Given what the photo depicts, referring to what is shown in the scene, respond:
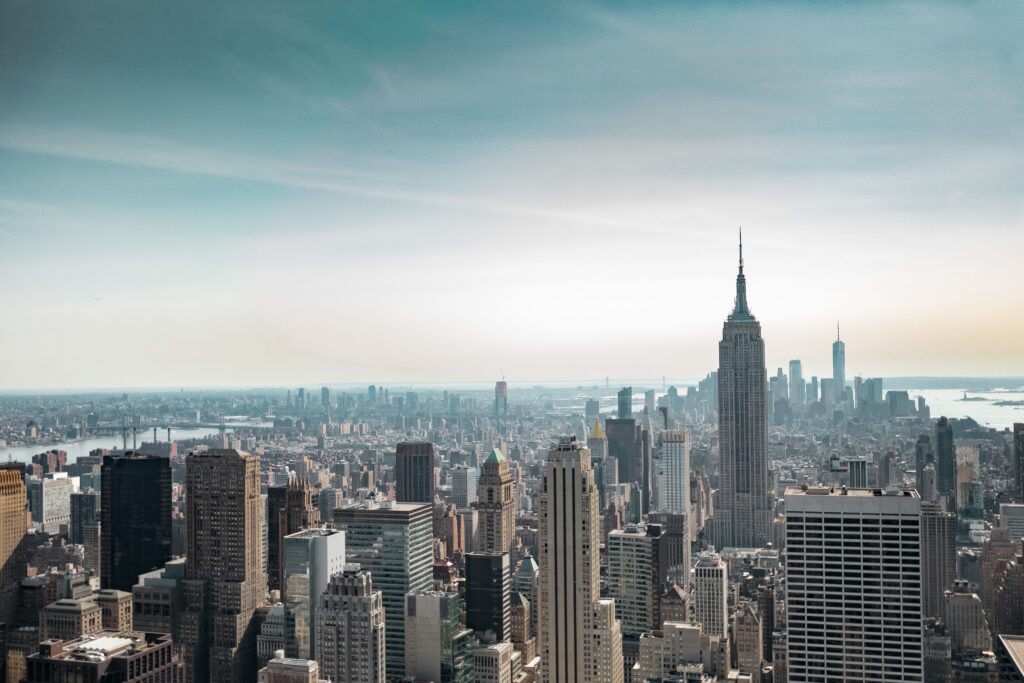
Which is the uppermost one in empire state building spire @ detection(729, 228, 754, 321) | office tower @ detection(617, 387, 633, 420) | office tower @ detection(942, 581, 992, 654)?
empire state building spire @ detection(729, 228, 754, 321)

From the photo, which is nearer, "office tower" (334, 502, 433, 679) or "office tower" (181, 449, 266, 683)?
"office tower" (181, 449, 266, 683)

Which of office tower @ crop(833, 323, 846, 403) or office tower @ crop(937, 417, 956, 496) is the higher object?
office tower @ crop(833, 323, 846, 403)

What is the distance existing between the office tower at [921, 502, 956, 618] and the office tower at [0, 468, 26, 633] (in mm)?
5604

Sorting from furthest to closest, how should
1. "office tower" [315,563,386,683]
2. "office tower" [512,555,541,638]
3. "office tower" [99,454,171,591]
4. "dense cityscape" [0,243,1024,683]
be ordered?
1. "office tower" [99,454,171,591]
2. "office tower" [512,555,541,638]
3. "office tower" [315,563,386,683]
4. "dense cityscape" [0,243,1024,683]

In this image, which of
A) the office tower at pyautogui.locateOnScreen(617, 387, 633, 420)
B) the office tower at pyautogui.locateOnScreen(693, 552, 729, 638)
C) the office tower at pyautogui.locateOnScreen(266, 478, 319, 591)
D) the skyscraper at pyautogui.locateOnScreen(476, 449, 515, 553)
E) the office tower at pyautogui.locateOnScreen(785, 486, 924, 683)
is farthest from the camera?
the skyscraper at pyautogui.locateOnScreen(476, 449, 515, 553)

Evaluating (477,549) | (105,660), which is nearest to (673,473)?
(477,549)

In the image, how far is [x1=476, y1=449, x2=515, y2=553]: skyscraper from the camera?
9.44 meters

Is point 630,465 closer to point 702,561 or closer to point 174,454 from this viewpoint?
point 702,561

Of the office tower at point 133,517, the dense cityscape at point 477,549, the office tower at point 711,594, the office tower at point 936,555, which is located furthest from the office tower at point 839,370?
the office tower at point 133,517

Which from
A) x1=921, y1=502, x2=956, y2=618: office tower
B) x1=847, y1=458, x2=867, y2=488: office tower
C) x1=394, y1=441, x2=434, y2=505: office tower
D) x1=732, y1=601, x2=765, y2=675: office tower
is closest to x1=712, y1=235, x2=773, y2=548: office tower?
x1=847, y1=458, x2=867, y2=488: office tower

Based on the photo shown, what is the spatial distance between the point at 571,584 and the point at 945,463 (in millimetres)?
3042

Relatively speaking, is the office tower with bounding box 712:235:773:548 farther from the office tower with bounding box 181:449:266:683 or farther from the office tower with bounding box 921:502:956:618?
the office tower with bounding box 181:449:266:683

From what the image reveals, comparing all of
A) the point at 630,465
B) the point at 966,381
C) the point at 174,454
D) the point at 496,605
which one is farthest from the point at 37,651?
the point at 630,465

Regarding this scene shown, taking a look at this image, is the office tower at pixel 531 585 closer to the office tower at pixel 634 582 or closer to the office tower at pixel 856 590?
the office tower at pixel 634 582
